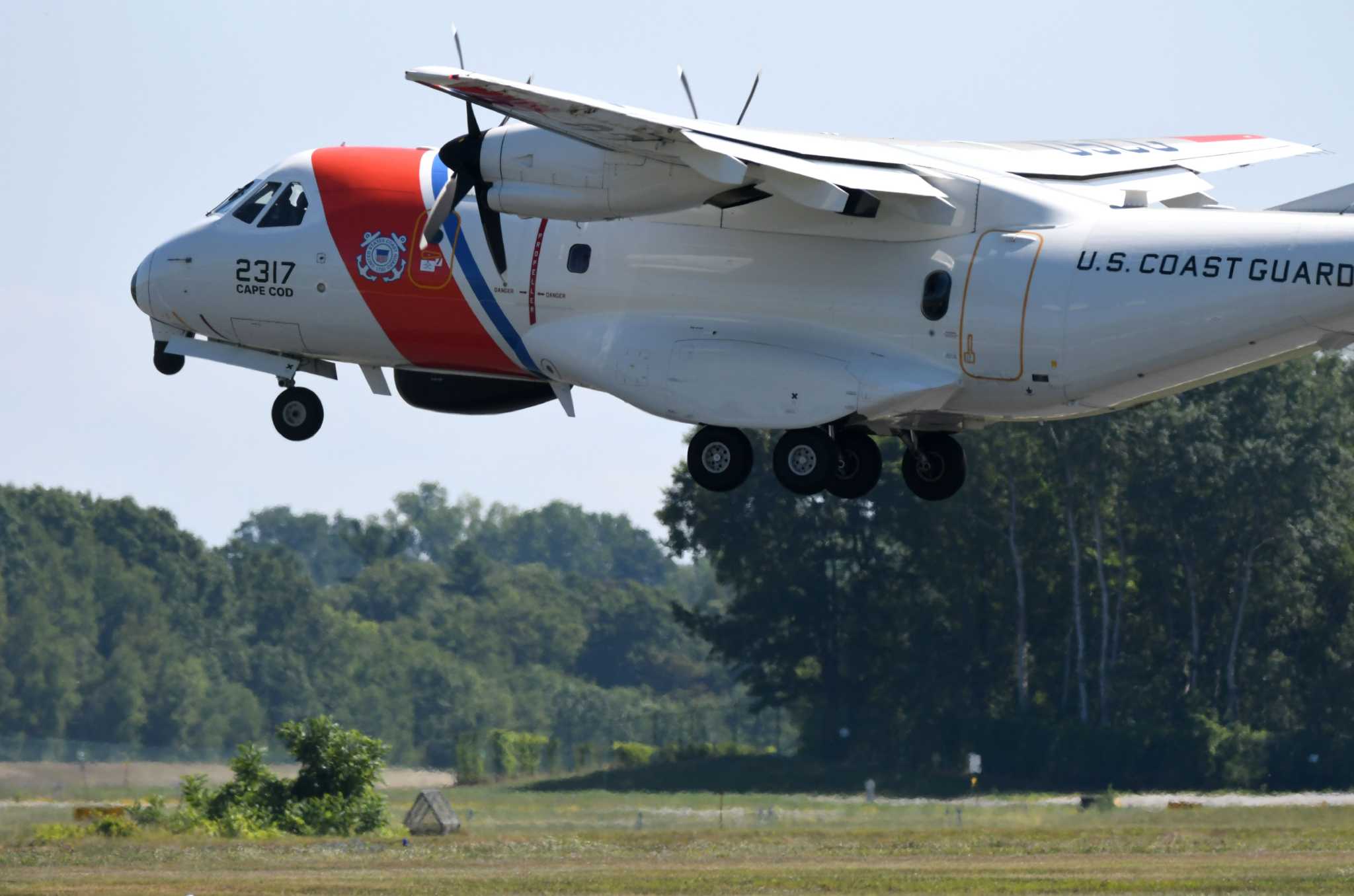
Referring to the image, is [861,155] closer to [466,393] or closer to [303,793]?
[466,393]

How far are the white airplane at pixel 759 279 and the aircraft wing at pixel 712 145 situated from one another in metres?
0.04

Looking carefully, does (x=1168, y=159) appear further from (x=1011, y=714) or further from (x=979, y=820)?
(x=1011, y=714)

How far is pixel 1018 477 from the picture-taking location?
218ft

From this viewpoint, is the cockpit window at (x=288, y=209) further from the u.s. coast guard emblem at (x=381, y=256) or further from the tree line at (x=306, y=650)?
the tree line at (x=306, y=650)

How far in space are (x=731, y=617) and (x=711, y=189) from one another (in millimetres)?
55858

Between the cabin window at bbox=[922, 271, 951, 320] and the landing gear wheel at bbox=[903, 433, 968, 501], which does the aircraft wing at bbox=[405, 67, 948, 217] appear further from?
the landing gear wheel at bbox=[903, 433, 968, 501]

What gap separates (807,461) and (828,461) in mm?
245

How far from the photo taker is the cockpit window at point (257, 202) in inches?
1059

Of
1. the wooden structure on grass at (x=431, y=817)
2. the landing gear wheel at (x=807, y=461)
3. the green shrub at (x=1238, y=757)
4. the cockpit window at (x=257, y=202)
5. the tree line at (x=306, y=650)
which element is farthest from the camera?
the tree line at (x=306, y=650)

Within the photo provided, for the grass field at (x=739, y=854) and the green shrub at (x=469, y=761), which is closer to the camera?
the grass field at (x=739, y=854)

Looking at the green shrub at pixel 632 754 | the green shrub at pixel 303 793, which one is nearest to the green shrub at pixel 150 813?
the green shrub at pixel 303 793

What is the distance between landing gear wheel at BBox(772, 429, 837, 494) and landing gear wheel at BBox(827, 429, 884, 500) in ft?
2.80

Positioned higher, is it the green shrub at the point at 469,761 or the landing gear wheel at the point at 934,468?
the landing gear wheel at the point at 934,468

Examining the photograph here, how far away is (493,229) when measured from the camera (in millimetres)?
23641
